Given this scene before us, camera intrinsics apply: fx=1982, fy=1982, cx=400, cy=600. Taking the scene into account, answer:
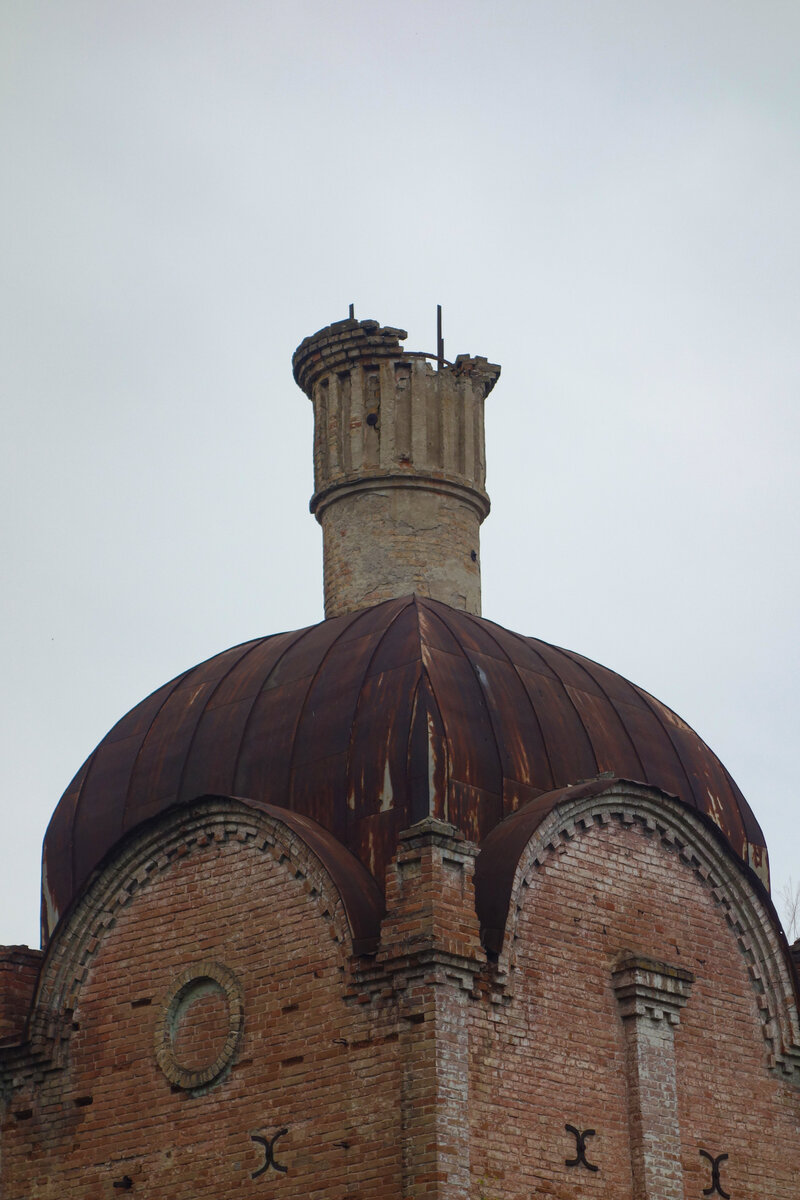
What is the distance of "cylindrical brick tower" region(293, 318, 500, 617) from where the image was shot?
20609 mm

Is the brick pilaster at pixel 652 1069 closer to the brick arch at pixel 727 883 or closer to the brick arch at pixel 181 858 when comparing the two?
the brick arch at pixel 727 883

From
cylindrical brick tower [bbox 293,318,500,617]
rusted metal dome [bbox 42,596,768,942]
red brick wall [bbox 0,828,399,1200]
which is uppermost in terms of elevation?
cylindrical brick tower [bbox 293,318,500,617]

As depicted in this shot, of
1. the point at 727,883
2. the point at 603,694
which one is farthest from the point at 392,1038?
the point at 603,694

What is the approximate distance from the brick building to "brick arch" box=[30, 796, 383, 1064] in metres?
0.03

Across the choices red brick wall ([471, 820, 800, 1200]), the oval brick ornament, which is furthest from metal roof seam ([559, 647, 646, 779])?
the oval brick ornament

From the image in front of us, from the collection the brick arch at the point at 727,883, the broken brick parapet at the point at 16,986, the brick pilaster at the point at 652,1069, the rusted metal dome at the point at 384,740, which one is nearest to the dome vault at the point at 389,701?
the rusted metal dome at the point at 384,740

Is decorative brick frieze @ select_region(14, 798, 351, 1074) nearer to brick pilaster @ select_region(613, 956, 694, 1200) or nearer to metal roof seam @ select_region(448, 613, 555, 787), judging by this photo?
metal roof seam @ select_region(448, 613, 555, 787)

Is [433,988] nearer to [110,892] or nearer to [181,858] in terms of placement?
[181,858]

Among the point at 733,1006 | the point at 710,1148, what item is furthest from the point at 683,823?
the point at 710,1148

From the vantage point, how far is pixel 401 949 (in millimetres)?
15359

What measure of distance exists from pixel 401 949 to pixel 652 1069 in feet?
9.12

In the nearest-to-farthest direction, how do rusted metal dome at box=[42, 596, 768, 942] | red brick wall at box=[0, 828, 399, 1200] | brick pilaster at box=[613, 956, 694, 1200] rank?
red brick wall at box=[0, 828, 399, 1200], brick pilaster at box=[613, 956, 694, 1200], rusted metal dome at box=[42, 596, 768, 942]

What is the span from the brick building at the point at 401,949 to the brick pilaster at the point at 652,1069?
0.03 meters

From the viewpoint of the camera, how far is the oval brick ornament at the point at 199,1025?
16.5 m
